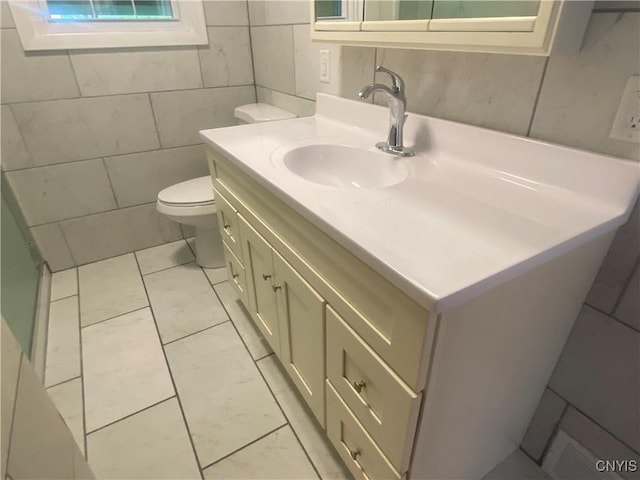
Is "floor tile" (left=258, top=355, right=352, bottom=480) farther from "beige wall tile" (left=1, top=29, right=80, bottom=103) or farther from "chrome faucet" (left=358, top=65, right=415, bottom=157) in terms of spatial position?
"beige wall tile" (left=1, top=29, right=80, bottom=103)

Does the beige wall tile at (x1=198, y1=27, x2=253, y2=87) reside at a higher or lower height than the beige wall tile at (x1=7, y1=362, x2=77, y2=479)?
higher

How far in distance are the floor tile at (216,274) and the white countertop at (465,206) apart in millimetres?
1029

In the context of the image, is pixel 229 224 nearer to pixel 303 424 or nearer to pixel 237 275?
pixel 237 275

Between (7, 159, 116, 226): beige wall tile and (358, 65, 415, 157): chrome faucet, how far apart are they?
164 centimetres

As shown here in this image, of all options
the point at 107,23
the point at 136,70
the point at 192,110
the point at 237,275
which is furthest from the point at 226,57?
the point at 237,275

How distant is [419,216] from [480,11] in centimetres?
50

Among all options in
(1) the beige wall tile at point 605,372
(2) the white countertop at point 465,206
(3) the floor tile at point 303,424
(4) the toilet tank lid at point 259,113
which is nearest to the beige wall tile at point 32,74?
(4) the toilet tank lid at point 259,113

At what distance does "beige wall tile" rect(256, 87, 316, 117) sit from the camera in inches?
68.2

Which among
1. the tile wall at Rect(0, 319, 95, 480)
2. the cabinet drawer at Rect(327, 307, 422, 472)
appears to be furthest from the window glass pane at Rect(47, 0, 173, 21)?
the cabinet drawer at Rect(327, 307, 422, 472)

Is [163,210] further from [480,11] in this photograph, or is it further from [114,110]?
[480,11]

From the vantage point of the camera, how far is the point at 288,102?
6.27 ft

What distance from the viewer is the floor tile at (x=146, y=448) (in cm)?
116

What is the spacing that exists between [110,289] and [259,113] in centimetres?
Result: 122

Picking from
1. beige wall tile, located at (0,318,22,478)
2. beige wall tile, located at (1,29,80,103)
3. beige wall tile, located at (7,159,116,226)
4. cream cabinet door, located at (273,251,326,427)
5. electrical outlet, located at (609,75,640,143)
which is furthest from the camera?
beige wall tile, located at (7,159,116,226)
